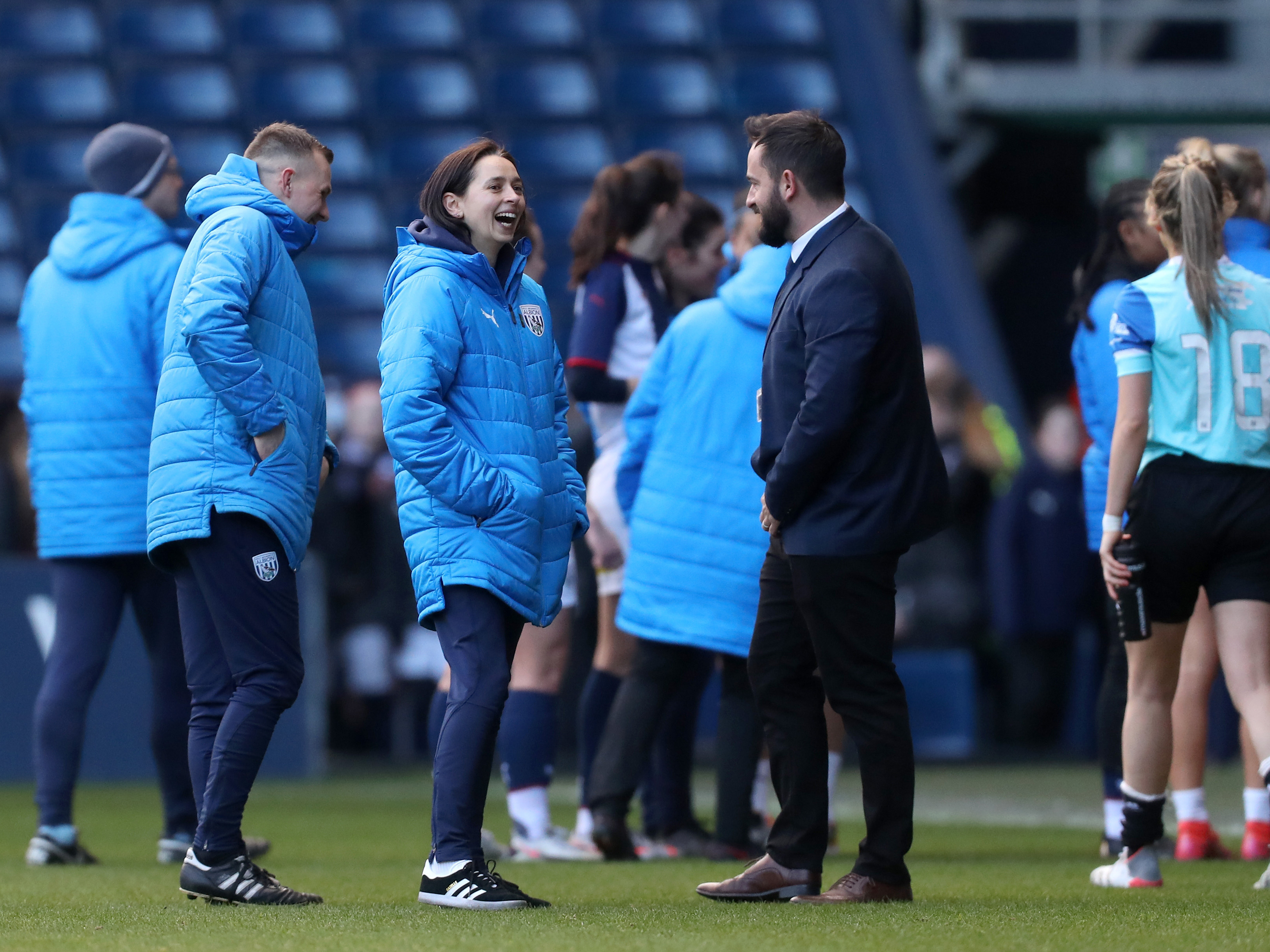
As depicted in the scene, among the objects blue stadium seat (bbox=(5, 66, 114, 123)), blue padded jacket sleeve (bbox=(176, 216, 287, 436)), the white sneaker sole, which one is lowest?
the white sneaker sole

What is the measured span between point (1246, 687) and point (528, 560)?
1797 mm

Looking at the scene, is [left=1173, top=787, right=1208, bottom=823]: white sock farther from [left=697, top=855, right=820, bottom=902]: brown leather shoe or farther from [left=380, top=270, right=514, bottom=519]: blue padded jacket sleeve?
[left=380, top=270, right=514, bottom=519]: blue padded jacket sleeve

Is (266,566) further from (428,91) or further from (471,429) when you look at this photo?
(428,91)

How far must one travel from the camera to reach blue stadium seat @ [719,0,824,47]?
15.3 meters

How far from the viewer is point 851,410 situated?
14.4 ft

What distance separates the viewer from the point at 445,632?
4496 mm

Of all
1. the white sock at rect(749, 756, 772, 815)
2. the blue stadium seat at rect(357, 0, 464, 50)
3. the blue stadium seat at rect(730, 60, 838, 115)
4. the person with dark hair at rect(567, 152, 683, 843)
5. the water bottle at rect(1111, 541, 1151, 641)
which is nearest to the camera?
the water bottle at rect(1111, 541, 1151, 641)

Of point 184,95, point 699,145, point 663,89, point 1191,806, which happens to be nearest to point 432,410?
point 1191,806

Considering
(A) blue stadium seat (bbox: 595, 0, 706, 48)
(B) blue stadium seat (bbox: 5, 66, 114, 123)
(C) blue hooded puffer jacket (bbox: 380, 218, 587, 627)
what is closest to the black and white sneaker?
(C) blue hooded puffer jacket (bbox: 380, 218, 587, 627)

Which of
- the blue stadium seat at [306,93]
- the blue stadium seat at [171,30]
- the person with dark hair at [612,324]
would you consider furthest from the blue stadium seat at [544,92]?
the person with dark hair at [612,324]

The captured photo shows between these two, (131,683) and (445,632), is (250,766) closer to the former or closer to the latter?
(445,632)

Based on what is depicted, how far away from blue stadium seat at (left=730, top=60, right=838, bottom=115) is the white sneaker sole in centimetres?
1116

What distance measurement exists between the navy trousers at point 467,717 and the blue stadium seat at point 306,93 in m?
10.6

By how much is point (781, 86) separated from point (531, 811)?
1007 cm
